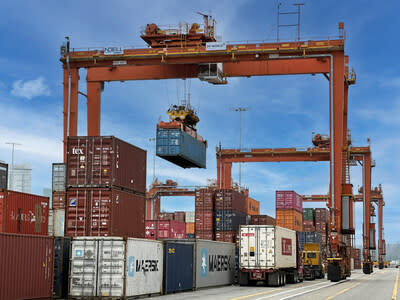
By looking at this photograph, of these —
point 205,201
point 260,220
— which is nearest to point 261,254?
point 205,201

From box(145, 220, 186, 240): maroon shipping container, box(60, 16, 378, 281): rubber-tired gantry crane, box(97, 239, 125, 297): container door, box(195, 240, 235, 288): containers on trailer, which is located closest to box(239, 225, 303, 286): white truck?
box(195, 240, 235, 288): containers on trailer

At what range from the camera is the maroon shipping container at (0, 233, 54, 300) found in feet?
67.3

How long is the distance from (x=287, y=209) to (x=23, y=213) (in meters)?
56.2

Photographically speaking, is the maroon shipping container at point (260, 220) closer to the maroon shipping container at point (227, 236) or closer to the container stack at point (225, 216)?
the container stack at point (225, 216)

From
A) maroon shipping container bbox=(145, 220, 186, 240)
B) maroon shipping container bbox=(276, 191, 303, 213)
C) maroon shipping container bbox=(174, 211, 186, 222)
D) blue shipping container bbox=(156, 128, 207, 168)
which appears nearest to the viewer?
blue shipping container bbox=(156, 128, 207, 168)

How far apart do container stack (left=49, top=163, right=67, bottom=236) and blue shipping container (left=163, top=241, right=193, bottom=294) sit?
677 cm

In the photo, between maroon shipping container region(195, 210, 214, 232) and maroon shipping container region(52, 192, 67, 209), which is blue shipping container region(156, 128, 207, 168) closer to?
maroon shipping container region(195, 210, 214, 232)

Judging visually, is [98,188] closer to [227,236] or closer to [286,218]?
[227,236]

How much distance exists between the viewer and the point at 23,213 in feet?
80.2

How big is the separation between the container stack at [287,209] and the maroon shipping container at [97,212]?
2051 inches

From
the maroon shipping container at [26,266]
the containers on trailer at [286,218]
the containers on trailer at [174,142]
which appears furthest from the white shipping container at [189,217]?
the maroon shipping container at [26,266]

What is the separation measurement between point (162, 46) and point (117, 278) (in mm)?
22408

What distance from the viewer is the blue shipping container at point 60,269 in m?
24.7

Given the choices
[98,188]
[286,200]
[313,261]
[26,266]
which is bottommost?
[313,261]
